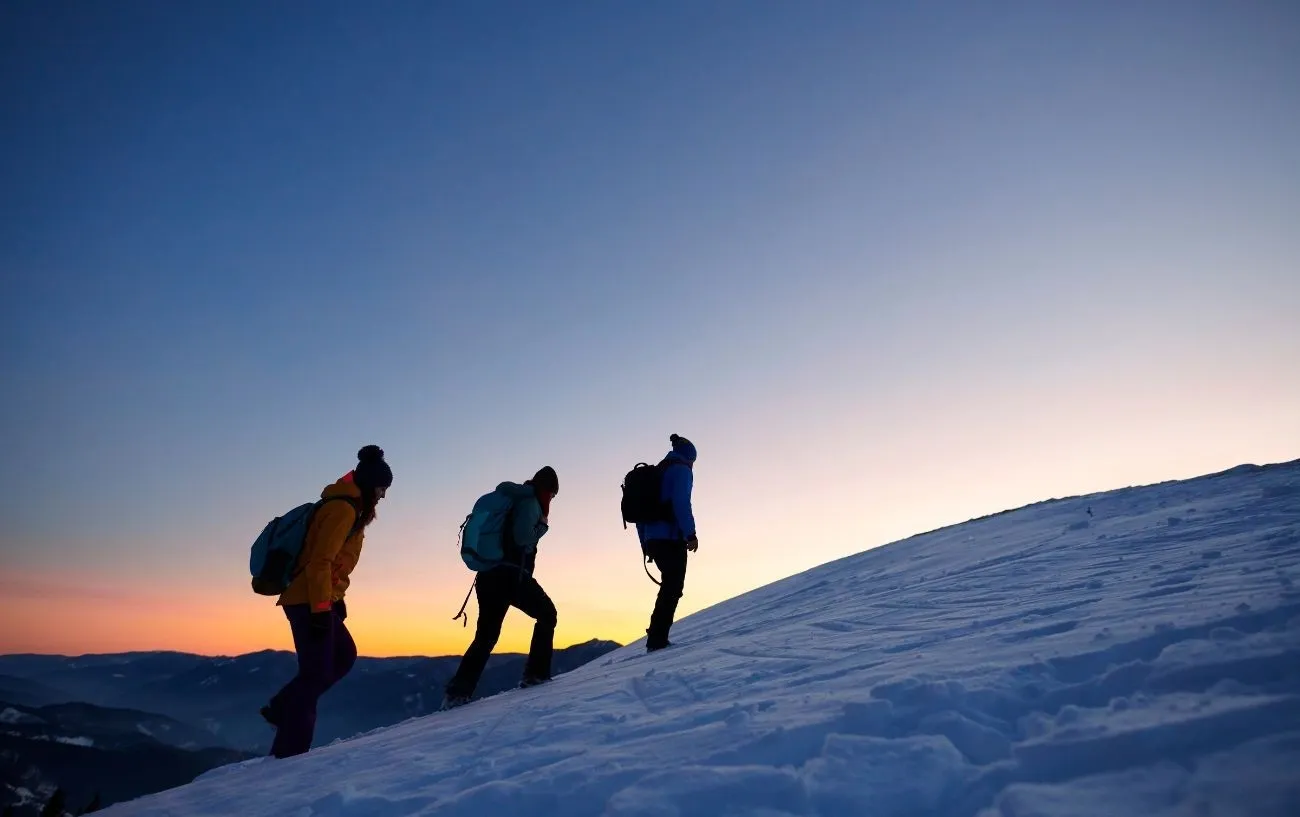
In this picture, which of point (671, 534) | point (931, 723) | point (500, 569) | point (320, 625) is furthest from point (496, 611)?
point (931, 723)

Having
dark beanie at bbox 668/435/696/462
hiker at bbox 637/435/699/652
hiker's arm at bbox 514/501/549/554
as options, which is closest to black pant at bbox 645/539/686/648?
hiker at bbox 637/435/699/652

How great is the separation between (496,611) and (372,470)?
1745 mm

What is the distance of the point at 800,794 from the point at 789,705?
0.97m

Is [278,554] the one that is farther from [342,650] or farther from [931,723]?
[931,723]

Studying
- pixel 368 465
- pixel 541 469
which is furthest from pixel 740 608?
pixel 368 465

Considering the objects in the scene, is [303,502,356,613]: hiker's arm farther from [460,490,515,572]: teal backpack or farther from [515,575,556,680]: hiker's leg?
[515,575,556,680]: hiker's leg

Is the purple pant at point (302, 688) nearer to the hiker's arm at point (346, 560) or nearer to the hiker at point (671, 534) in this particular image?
the hiker's arm at point (346, 560)

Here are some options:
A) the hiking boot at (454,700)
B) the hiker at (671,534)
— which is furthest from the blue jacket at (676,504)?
the hiking boot at (454,700)

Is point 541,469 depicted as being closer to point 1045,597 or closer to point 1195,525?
point 1045,597

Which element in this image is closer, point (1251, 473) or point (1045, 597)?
point (1045, 597)

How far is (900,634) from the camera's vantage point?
4.89m

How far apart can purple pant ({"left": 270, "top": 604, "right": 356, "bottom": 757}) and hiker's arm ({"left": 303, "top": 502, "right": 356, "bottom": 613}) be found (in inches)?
8.1

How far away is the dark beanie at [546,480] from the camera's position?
668cm

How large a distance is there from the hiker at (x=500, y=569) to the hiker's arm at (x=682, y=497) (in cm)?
139
